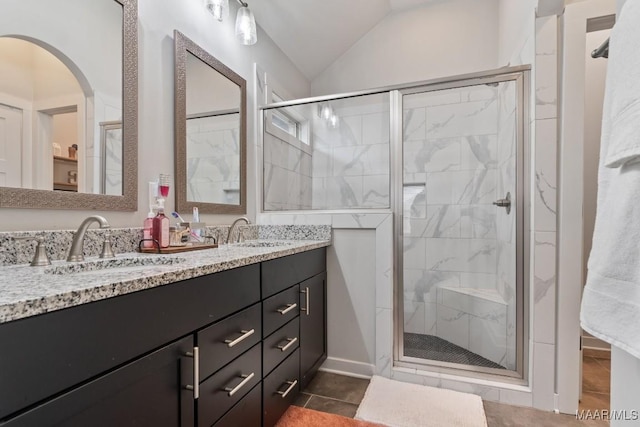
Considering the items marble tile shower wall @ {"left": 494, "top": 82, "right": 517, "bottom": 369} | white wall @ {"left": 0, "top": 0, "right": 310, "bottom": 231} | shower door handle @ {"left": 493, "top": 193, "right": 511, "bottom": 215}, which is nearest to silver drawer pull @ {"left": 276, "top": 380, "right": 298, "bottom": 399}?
white wall @ {"left": 0, "top": 0, "right": 310, "bottom": 231}

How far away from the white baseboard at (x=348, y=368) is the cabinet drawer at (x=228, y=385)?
90 centimetres

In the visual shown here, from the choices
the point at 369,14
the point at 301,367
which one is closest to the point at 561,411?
the point at 301,367

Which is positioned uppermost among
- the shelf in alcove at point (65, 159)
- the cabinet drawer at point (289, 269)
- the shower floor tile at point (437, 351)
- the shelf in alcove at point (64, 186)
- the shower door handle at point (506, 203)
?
the shelf in alcove at point (65, 159)

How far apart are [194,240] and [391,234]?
1.12 meters

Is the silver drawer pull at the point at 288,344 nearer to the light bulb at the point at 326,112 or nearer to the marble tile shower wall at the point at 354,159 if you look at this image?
the marble tile shower wall at the point at 354,159

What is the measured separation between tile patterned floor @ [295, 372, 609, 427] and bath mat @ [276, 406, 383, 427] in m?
0.05

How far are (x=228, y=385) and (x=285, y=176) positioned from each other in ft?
5.57

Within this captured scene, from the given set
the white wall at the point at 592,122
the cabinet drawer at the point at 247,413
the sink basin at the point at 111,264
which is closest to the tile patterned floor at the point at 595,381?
the white wall at the point at 592,122

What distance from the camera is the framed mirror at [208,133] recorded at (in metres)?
1.57

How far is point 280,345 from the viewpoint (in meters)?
1.42

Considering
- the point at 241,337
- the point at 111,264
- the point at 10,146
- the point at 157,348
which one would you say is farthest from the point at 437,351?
the point at 10,146

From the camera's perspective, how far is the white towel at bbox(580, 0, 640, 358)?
1.93ft

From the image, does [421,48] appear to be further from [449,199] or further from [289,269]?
[289,269]

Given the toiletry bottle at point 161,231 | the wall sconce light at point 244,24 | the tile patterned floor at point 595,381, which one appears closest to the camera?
the toiletry bottle at point 161,231
